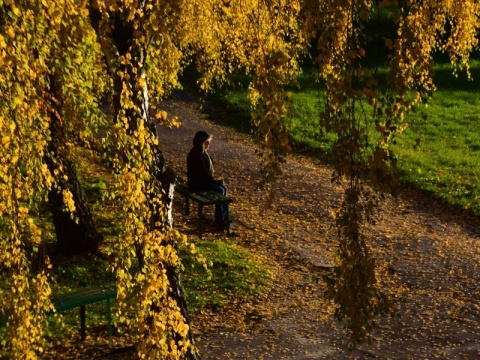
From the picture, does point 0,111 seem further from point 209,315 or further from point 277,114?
point 209,315

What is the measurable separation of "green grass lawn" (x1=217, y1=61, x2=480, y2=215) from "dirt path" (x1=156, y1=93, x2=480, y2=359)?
876 mm

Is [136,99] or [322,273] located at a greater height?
[136,99]

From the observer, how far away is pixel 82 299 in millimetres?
8273

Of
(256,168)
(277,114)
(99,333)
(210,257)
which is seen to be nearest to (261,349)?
(99,333)

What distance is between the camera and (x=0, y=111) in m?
4.47

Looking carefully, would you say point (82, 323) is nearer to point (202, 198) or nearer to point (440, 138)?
point (202, 198)

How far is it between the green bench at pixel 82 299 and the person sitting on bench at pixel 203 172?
3466 millimetres

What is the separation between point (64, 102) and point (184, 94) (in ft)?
47.1

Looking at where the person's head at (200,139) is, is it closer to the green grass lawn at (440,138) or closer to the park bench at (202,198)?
the park bench at (202,198)

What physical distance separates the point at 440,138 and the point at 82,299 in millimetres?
12821

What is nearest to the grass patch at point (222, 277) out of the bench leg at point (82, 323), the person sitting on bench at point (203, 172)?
the person sitting on bench at point (203, 172)

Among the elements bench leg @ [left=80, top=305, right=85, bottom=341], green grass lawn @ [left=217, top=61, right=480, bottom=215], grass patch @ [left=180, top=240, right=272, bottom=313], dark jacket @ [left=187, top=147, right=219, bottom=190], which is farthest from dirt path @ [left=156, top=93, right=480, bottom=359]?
bench leg @ [left=80, top=305, right=85, bottom=341]

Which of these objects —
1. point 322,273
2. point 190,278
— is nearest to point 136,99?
point 190,278

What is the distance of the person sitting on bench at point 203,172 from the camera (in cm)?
1162
